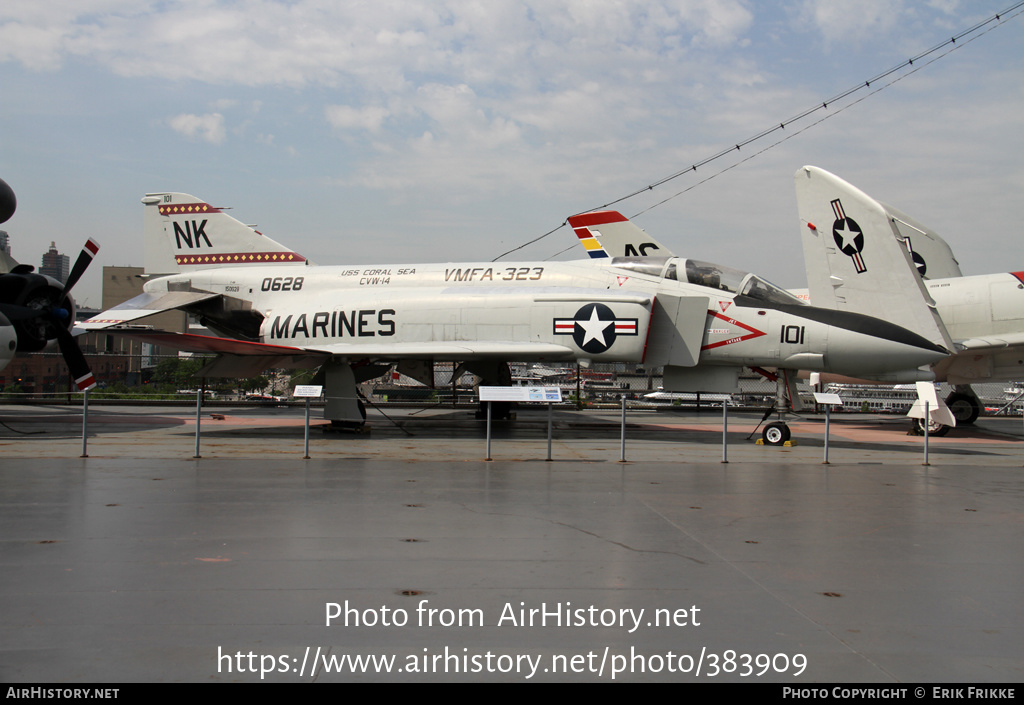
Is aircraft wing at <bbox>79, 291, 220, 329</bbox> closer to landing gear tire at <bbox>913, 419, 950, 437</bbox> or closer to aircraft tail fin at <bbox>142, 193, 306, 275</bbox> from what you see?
aircraft tail fin at <bbox>142, 193, 306, 275</bbox>

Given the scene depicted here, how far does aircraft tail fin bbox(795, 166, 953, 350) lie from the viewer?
14562mm

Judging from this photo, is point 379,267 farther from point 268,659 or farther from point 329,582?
point 268,659

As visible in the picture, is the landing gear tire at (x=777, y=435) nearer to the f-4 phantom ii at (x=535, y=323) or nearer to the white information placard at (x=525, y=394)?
the f-4 phantom ii at (x=535, y=323)

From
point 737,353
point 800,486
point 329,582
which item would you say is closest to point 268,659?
point 329,582

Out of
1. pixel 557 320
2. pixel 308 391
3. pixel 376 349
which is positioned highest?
pixel 557 320

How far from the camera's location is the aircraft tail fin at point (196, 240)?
17.8 metres

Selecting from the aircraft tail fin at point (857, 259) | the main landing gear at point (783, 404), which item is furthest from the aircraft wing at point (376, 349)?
the aircraft tail fin at point (857, 259)

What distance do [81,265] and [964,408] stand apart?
2193cm

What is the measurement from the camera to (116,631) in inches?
141

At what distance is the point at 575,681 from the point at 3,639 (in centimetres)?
280

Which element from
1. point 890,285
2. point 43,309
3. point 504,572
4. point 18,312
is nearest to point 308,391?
point 43,309

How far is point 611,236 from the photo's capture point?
947 inches

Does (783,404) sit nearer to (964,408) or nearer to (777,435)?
(777,435)

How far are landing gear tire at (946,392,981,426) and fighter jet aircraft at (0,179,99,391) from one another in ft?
69.4
